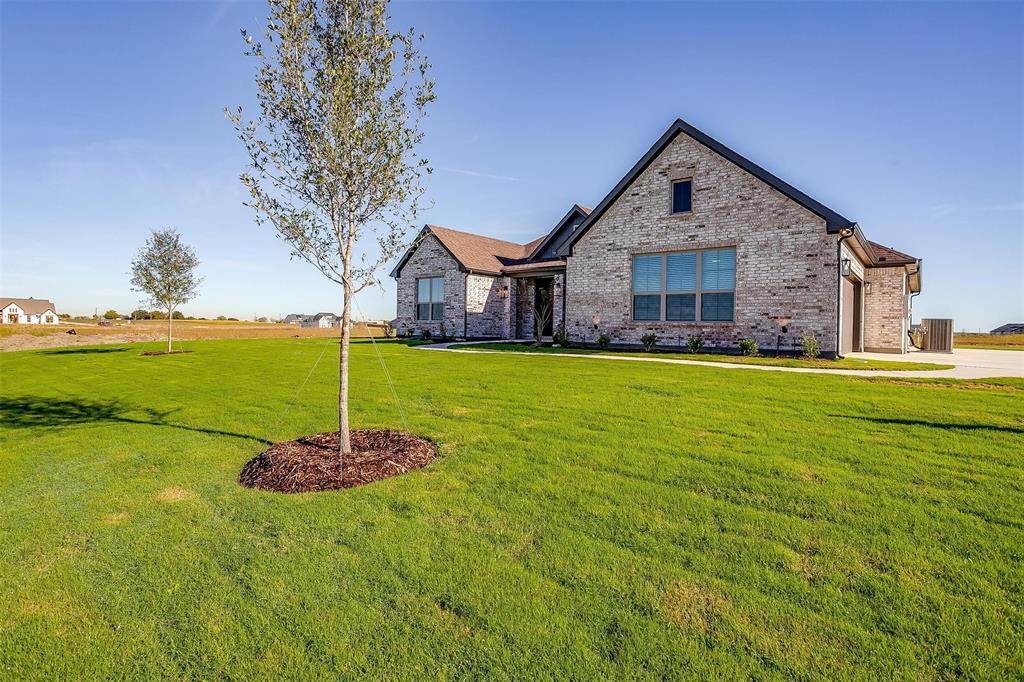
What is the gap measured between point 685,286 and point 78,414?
17164 millimetres

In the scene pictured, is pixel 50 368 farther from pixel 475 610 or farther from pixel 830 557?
pixel 830 557

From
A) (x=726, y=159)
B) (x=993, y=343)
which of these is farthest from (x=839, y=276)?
(x=993, y=343)

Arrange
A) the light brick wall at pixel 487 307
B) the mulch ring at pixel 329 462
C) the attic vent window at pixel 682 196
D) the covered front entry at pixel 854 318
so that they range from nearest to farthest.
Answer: the mulch ring at pixel 329 462 → the attic vent window at pixel 682 196 → the covered front entry at pixel 854 318 → the light brick wall at pixel 487 307

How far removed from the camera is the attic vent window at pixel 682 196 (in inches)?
662

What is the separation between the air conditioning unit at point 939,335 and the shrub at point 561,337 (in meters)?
16.3

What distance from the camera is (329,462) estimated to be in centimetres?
Result: 530

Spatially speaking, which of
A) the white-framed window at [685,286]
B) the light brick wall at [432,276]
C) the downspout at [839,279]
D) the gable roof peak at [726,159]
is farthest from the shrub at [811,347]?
the light brick wall at [432,276]

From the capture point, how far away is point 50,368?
52.5ft

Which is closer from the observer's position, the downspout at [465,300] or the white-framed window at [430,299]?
the downspout at [465,300]

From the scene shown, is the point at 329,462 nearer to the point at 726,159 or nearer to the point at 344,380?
the point at 344,380

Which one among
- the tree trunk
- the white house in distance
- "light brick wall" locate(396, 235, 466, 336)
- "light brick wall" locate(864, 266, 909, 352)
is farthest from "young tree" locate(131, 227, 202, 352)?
the white house in distance

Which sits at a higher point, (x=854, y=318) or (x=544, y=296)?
(x=544, y=296)

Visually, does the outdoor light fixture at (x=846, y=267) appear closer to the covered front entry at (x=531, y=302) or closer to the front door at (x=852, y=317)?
the front door at (x=852, y=317)

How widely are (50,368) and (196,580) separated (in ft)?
62.5
